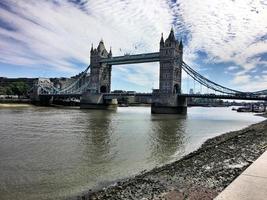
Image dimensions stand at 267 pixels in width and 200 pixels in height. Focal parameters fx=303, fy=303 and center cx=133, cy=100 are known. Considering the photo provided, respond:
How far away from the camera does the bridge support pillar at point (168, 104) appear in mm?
68831

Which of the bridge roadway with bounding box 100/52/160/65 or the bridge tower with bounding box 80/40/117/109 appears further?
the bridge tower with bounding box 80/40/117/109

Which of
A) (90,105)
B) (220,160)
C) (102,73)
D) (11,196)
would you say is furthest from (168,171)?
(102,73)

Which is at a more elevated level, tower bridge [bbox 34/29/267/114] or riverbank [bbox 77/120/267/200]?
tower bridge [bbox 34/29/267/114]

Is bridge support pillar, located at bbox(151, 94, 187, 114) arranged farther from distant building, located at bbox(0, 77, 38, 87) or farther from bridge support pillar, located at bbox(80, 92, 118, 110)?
distant building, located at bbox(0, 77, 38, 87)

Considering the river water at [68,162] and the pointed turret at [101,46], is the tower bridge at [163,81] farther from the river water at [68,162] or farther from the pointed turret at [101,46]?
the river water at [68,162]

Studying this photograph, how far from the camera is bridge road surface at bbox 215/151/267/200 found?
6.01m

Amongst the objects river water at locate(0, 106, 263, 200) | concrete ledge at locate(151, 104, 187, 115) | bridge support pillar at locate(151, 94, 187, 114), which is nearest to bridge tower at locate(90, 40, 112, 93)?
bridge support pillar at locate(151, 94, 187, 114)

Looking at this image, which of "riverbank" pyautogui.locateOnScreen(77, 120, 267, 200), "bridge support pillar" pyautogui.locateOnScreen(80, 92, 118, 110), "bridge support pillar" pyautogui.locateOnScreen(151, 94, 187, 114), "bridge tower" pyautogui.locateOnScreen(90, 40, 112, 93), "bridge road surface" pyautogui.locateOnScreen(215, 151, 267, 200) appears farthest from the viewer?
"bridge tower" pyautogui.locateOnScreen(90, 40, 112, 93)

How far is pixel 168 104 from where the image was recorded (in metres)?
69.7

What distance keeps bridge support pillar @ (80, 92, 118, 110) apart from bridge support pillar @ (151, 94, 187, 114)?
20.5 meters

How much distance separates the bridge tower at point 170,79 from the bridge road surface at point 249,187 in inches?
2398

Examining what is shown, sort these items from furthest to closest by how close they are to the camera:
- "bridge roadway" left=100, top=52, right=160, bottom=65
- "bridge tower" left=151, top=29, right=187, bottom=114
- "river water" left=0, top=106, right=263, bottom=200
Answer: "bridge roadway" left=100, top=52, right=160, bottom=65 → "bridge tower" left=151, top=29, right=187, bottom=114 → "river water" left=0, top=106, right=263, bottom=200

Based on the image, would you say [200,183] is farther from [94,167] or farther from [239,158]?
[94,167]

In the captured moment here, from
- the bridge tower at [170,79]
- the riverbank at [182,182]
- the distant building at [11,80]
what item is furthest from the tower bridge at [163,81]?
the riverbank at [182,182]
